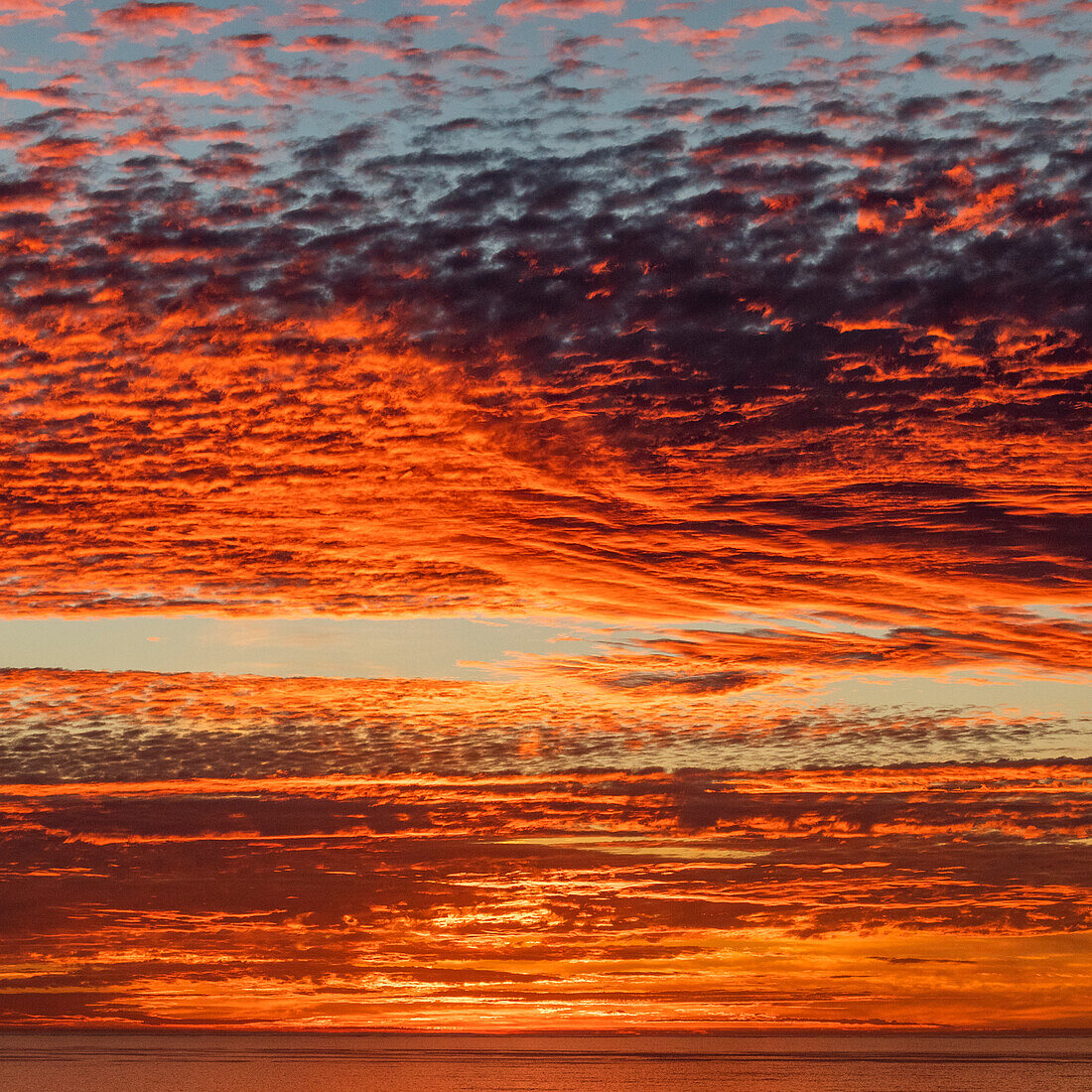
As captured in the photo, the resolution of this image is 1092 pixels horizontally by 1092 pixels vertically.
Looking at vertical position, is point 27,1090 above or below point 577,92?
below

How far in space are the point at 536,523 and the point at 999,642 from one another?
1735 centimetres

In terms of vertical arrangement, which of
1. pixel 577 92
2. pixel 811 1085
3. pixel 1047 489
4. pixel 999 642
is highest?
pixel 577 92

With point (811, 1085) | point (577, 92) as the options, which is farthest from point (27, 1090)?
point (577, 92)

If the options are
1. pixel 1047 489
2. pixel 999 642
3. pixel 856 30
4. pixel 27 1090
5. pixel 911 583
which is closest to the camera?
pixel 856 30

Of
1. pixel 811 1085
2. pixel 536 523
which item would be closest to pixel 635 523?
pixel 536 523

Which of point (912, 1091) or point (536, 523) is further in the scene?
point (912, 1091)

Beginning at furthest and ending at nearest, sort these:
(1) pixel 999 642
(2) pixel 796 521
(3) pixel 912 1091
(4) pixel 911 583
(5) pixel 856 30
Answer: (3) pixel 912 1091 < (1) pixel 999 642 < (4) pixel 911 583 < (2) pixel 796 521 < (5) pixel 856 30

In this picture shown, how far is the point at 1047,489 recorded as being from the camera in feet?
Result: 112

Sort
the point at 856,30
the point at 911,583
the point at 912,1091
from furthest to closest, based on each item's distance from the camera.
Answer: the point at 912,1091 → the point at 911,583 → the point at 856,30

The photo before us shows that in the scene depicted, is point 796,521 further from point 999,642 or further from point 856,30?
point 856,30

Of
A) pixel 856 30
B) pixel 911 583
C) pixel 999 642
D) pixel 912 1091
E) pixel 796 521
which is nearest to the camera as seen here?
pixel 856 30

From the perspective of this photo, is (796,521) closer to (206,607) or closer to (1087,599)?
(1087,599)

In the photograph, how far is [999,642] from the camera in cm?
4412

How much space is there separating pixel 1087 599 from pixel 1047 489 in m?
7.05
